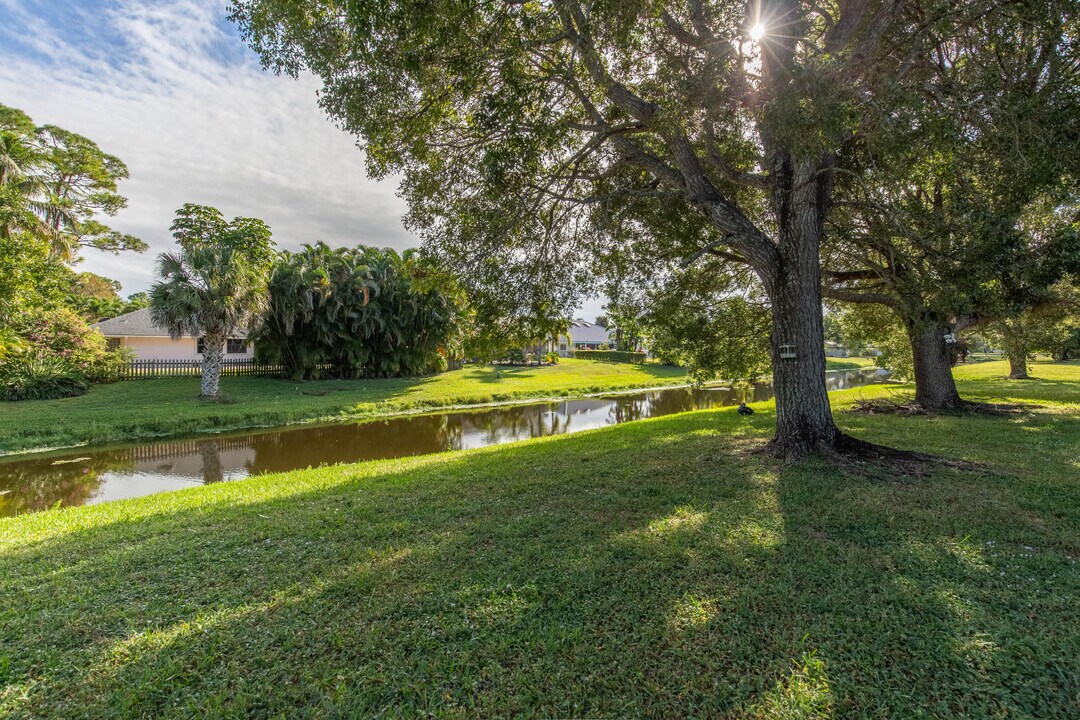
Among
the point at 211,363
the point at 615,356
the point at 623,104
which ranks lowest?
the point at 211,363

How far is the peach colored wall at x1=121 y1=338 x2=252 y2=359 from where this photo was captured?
2478cm

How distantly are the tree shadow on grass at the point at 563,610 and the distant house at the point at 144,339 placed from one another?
77.9 feet

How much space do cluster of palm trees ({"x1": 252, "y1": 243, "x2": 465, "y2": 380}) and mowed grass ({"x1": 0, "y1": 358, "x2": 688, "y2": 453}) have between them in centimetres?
142

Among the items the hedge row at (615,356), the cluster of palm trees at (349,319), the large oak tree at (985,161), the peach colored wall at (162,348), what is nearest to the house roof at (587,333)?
the hedge row at (615,356)

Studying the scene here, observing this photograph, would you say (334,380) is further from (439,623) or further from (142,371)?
(439,623)

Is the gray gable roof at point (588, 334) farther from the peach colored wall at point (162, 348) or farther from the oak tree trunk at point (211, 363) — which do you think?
the oak tree trunk at point (211, 363)

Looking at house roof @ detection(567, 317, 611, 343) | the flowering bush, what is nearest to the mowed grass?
the flowering bush

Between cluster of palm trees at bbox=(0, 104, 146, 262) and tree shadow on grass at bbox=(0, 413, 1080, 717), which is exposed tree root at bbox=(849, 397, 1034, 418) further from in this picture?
cluster of palm trees at bbox=(0, 104, 146, 262)

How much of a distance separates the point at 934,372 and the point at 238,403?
22.1 m

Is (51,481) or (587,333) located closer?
(51,481)

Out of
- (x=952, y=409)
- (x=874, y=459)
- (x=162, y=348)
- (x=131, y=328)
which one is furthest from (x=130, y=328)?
(x=952, y=409)

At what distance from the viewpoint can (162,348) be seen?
25281mm

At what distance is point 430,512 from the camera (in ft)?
16.1

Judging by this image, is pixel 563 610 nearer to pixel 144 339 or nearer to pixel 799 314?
pixel 799 314
